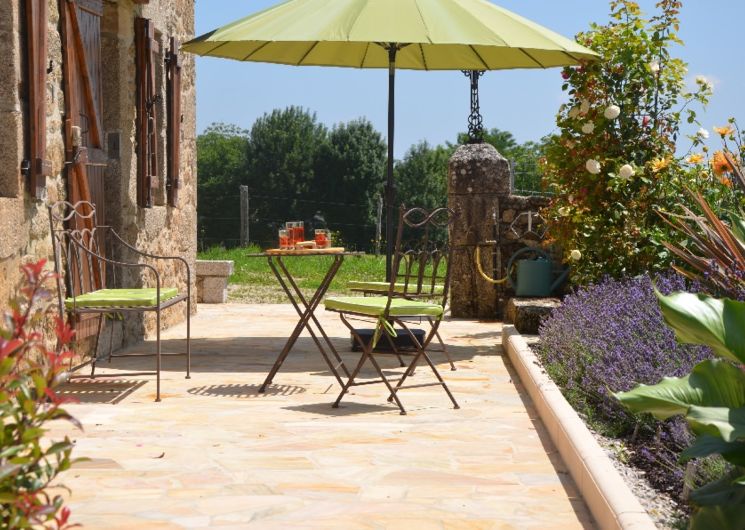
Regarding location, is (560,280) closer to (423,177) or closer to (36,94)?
(36,94)

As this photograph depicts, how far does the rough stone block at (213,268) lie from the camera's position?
408 inches

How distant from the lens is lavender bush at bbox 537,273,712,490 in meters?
3.68

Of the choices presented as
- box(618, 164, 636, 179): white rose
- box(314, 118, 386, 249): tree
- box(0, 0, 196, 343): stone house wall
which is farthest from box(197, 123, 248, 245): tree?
box(618, 164, 636, 179): white rose

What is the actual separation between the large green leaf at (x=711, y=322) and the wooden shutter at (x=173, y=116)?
6048mm

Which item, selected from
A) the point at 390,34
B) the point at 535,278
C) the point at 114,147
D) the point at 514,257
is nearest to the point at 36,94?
the point at 114,147

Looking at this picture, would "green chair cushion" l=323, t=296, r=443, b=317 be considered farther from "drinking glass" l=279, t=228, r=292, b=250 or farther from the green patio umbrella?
the green patio umbrella

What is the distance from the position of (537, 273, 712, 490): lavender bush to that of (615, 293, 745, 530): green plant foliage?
71 centimetres

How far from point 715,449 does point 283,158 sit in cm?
3547

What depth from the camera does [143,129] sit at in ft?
24.0

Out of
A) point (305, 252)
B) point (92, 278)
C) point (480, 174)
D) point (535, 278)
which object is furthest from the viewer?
point (480, 174)

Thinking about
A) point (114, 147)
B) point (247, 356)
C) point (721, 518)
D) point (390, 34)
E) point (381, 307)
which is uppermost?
point (390, 34)

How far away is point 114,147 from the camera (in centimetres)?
693

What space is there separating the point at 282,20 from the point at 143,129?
1.58 meters

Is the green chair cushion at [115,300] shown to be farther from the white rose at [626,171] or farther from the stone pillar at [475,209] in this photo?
the stone pillar at [475,209]
